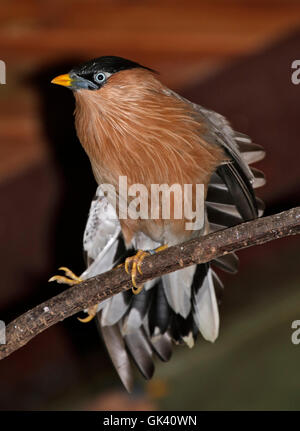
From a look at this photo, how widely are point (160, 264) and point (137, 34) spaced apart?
45.1 inches

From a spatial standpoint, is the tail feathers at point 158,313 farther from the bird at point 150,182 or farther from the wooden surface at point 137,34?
the wooden surface at point 137,34

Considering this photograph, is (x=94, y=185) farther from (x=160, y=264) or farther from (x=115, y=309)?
(x=160, y=264)

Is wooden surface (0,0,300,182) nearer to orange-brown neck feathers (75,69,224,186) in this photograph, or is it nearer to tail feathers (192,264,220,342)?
orange-brown neck feathers (75,69,224,186)

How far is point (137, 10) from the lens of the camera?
272cm

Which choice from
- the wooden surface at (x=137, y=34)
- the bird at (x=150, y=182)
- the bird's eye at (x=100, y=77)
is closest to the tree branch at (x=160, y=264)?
the bird at (x=150, y=182)

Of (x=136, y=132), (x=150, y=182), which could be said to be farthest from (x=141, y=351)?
(x=136, y=132)

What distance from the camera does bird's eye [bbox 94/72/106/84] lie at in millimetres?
2109

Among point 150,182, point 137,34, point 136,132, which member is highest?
point 137,34

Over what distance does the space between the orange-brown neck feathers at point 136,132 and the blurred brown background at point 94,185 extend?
0.62 metres

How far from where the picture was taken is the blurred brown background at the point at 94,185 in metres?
2.80

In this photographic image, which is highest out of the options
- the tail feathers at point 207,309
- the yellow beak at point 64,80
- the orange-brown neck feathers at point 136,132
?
the yellow beak at point 64,80

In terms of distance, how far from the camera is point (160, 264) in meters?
1.97

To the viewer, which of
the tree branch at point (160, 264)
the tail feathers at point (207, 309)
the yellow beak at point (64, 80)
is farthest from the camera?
the tail feathers at point (207, 309)
